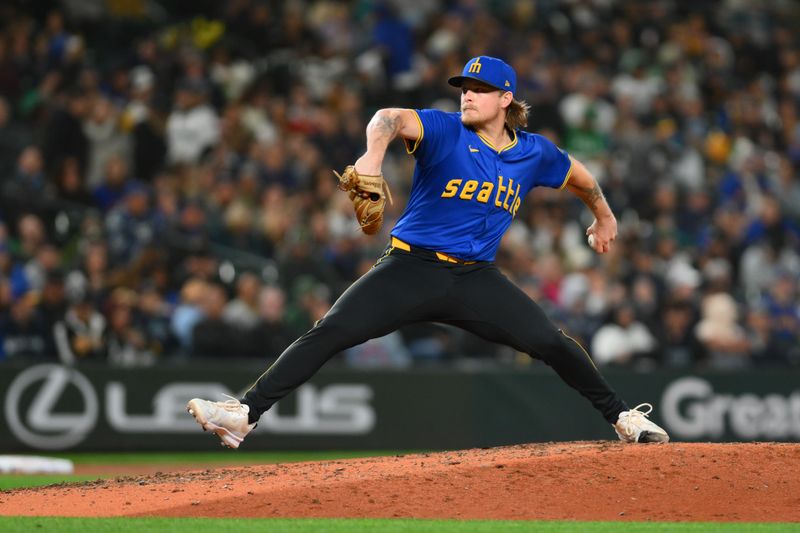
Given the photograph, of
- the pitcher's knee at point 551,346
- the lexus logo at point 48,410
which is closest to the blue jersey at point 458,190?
the pitcher's knee at point 551,346

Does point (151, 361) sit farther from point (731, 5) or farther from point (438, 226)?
point (731, 5)

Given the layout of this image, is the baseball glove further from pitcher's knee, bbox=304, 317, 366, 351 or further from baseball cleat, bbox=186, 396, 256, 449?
baseball cleat, bbox=186, 396, 256, 449

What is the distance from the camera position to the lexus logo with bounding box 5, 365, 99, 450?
12.2 m

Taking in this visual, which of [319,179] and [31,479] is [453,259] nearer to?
[31,479]

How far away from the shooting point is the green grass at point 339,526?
568 cm

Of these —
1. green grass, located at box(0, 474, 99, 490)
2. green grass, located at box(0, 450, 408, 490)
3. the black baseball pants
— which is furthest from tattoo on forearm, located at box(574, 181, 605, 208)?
green grass, located at box(0, 450, 408, 490)

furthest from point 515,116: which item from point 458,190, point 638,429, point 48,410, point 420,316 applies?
point 48,410

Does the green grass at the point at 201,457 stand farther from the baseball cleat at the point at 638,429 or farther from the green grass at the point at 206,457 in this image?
the baseball cleat at the point at 638,429

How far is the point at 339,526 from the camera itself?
→ 579cm

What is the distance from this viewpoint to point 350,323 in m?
6.55

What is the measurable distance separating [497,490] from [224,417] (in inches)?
57.8

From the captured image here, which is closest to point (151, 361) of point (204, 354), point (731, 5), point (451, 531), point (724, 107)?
point (204, 354)

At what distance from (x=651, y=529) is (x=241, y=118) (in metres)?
10.3

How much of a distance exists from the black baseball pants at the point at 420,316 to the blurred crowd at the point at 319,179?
6272mm
